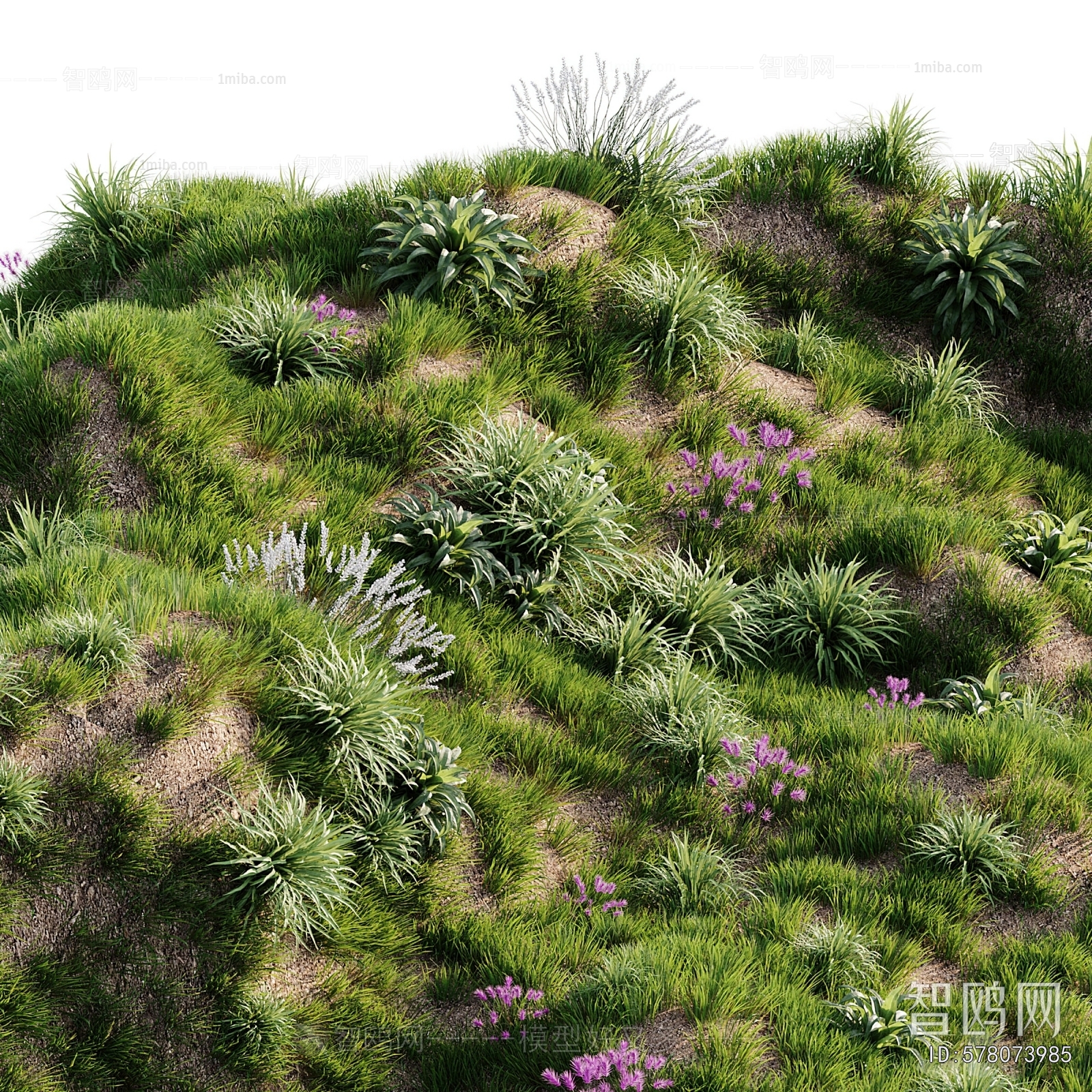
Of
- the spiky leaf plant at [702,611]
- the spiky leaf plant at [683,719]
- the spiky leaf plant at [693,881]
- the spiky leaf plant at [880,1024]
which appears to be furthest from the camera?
the spiky leaf plant at [702,611]

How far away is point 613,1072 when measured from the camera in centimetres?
569

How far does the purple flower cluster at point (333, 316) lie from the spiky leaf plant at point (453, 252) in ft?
1.95

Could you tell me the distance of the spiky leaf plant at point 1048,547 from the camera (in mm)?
9734

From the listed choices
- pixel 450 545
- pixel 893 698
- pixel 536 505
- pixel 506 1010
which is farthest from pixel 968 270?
pixel 506 1010

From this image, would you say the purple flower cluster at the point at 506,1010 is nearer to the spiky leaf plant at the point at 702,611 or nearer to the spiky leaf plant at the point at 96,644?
the spiky leaf plant at the point at 96,644

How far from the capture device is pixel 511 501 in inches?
340

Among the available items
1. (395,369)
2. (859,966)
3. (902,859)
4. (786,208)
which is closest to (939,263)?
(786,208)

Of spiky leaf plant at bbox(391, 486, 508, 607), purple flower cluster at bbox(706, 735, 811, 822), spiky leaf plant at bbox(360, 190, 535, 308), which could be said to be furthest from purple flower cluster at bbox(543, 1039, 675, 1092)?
spiky leaf plant at bbox(360, 190, 535, 308)

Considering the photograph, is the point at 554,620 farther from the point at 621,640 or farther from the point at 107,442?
the point at 107,442

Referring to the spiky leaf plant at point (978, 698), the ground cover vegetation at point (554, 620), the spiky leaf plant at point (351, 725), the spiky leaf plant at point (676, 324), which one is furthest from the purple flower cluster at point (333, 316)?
the spiky leaf plant at point (978, 698)

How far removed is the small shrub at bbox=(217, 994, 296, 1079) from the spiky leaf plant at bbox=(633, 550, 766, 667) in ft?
12.5

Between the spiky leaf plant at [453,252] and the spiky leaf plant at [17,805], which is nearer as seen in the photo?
the spiky leaf plant at [17,805]

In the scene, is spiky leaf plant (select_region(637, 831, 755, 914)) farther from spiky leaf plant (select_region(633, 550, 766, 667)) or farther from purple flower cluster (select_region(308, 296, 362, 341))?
purple flower cluster (select_region(308, 296, 362, 341))

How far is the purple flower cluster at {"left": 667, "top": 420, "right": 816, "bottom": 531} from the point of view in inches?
380
